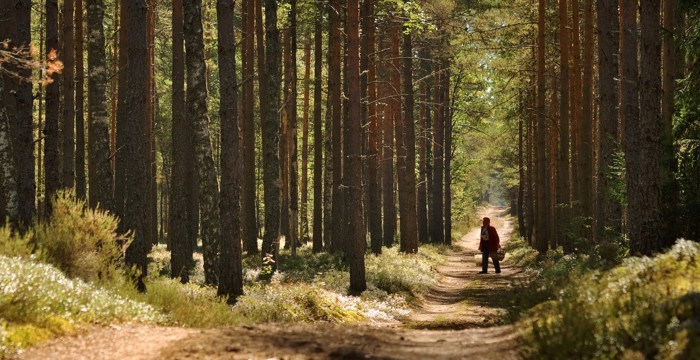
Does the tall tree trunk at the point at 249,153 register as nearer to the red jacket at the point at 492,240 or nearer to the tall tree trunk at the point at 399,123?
the tall tree trunk at the point at 399,123

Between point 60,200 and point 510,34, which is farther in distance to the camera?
point 510,34

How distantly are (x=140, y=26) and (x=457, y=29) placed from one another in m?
17.4

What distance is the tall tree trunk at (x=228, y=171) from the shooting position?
13656mm

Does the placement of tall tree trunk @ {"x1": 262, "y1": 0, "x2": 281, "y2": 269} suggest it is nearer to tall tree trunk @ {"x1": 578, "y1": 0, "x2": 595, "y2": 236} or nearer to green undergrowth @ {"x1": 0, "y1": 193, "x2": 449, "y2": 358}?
green undergrowth @ {"x1": 0, "y1": 193, "x2": 449, "y2": 358}

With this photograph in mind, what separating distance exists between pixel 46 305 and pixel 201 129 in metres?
7.17

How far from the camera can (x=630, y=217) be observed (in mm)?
12156

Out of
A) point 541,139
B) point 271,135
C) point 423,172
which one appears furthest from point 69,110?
point 423,172

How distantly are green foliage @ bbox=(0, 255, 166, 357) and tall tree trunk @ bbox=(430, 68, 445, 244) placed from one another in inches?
1224

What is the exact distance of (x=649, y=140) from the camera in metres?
11.7

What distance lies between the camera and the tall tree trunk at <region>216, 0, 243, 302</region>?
13.7 meters

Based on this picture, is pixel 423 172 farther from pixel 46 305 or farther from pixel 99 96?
pixel 46 305

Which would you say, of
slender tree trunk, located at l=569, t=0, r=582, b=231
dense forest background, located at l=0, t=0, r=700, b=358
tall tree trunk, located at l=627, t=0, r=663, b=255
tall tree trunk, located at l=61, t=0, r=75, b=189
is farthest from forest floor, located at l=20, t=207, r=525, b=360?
slender tree trunk, located at l=569, t=0, r=582, b=231

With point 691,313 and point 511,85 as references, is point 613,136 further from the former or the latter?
point 511,85

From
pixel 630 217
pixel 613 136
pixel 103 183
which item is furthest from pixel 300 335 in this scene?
pixel 613 136
